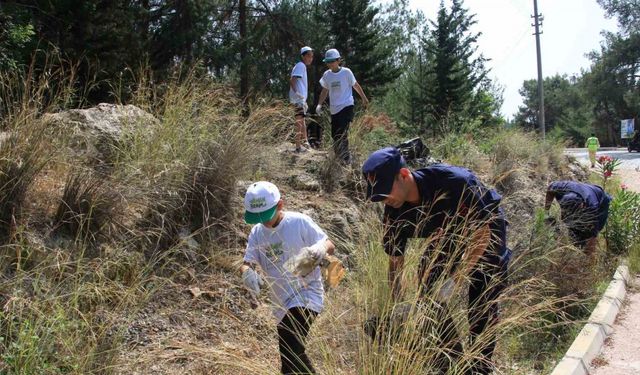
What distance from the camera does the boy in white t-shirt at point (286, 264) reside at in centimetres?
308

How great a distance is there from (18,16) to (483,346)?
10.3 m

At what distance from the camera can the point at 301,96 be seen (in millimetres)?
8297

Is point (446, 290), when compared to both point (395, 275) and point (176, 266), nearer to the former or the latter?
point (395, 275)

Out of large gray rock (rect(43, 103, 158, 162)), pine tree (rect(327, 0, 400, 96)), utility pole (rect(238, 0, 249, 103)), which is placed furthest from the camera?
pine tree (rect(327, 0, 400, 96))

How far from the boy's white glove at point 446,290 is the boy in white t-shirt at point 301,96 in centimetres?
499

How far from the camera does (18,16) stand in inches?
394

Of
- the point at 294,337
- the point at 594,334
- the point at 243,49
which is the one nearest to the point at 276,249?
the point at 294,337

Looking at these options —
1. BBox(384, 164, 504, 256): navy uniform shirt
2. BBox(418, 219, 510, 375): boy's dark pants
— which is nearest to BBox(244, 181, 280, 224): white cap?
BBox(384, 164, 504, 256): navy uniform shirt

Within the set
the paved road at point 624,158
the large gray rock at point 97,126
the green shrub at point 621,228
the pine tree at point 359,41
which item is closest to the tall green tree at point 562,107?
the paved road at point 624,158

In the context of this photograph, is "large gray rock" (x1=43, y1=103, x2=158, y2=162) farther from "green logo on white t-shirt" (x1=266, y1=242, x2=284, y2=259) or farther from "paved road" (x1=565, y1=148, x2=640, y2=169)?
"paved road" (x1=565, y1=148, x2=640, y2=169)

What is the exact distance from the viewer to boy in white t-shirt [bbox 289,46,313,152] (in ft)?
25.8

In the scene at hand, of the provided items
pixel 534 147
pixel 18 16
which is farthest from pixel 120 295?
pixel 534 147

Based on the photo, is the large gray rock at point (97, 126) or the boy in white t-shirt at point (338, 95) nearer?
the large gray rock at point (97, 126)

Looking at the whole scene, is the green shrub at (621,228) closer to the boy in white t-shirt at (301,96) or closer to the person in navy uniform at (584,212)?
the person in navy uniform at (584,212)
